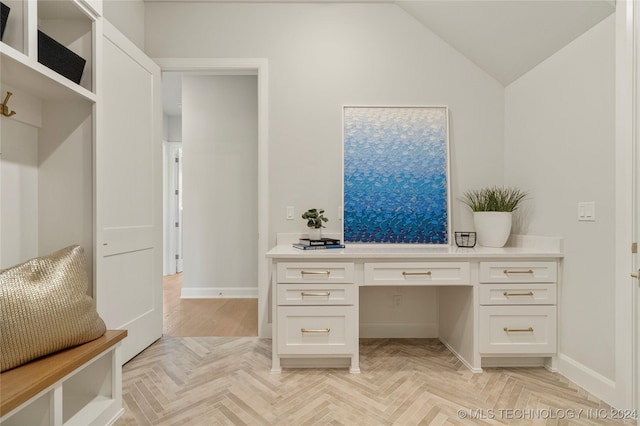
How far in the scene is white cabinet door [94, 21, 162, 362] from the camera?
2102 millimetres

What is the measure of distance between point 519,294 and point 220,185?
10.8 feet

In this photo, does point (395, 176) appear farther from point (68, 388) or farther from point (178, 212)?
point (178, 212)

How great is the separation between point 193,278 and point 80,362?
2736mm

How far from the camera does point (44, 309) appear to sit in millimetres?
1320

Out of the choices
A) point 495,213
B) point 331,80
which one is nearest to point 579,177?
point 495,213

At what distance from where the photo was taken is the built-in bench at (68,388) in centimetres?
113

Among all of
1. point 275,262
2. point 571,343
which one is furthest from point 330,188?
point 571,343

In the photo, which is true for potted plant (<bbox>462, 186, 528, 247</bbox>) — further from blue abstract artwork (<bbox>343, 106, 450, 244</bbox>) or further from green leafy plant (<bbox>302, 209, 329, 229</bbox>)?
green leafy plant (<bbox>302, 209, 329, 229</bbox>)

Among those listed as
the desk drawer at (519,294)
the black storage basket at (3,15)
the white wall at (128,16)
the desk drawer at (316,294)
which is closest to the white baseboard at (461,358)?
the desk drawer at (519,294)

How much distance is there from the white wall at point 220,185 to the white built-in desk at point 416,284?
1.94 metres

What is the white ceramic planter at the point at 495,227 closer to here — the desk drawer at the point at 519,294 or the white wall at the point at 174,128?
the desk drawer at the point at 519,294

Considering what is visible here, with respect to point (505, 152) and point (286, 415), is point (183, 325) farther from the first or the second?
point (505, 152)

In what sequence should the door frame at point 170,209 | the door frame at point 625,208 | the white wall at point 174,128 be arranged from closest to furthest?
1. the door frame at point 625,208
2. the door frame at point 170,209
3. the white wall at point 174,128

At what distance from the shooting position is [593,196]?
6.34 ft
